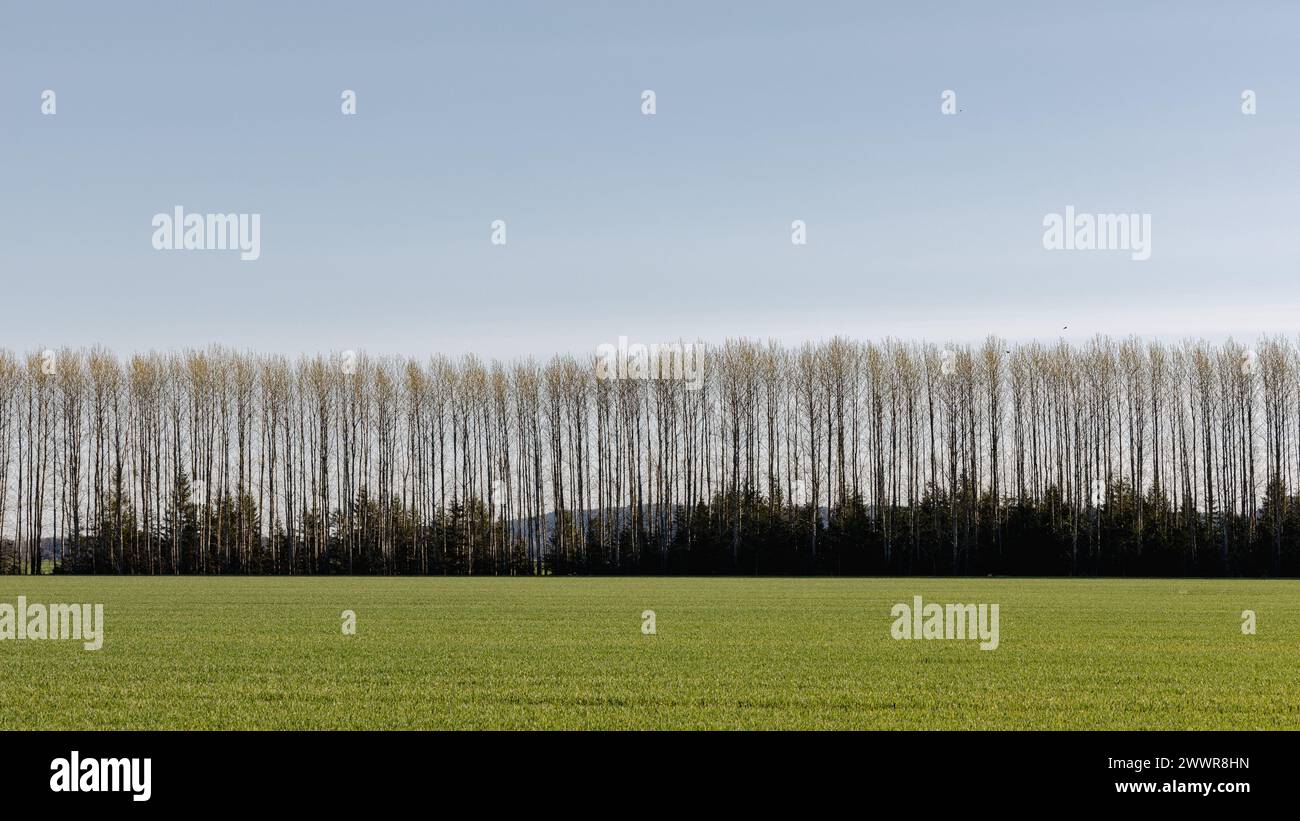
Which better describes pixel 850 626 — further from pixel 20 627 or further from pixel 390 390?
pixel 390 390

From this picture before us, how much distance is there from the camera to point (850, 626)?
Answer: 26.8 meters

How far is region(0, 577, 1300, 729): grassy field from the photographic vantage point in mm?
13922

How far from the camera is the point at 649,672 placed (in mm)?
17891

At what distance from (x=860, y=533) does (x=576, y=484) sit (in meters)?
21.8
